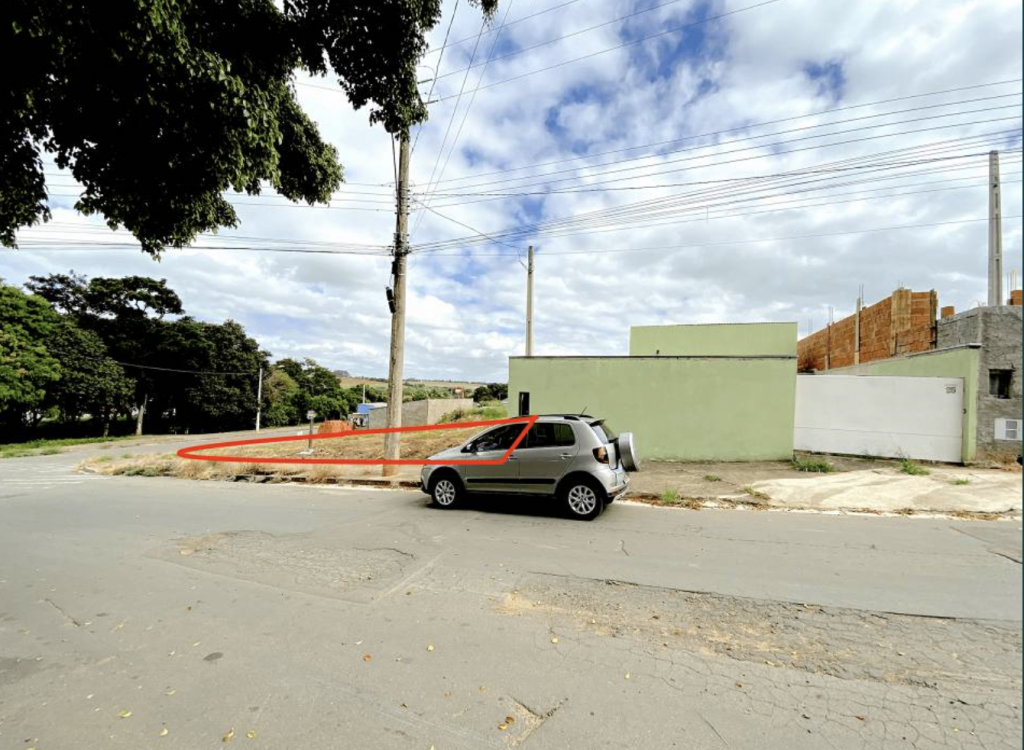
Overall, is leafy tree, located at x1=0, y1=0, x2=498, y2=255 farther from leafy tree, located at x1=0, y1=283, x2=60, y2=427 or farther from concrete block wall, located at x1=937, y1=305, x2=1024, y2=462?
leafy tree, located at x1=0, y1=283, x2=60, y2=427

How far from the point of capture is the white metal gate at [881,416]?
1099 centimetres

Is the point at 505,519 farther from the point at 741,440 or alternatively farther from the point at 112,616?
the point at 741,440

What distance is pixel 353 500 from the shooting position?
8.99 metres

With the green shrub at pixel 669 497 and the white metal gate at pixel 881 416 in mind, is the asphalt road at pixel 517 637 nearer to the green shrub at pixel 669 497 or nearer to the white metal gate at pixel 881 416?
the green shrub at pixel 669 497

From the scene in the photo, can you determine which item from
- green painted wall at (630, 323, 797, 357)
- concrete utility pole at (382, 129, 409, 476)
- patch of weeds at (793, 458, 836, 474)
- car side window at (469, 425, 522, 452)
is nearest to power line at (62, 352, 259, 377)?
concrete utility pole at (382, 129, 409, 476)

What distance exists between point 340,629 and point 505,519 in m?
3.74

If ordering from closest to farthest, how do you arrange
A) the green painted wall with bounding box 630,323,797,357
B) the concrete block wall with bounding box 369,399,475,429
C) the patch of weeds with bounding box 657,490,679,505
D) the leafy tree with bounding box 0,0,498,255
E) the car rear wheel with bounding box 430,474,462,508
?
the leafy tree with bounding box 0,0,498,255, the car rear wheel with bounding box 430,474,462,508, the patch of weeds with bounding box 657,490,679,505, the green painted wall with bounding box 630,323,797,357, the concrete block wall with bounding box 369,399,475,429

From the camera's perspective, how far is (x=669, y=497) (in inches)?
327

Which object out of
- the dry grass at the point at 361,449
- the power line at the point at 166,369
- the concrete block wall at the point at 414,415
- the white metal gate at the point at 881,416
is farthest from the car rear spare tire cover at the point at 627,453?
the power line at the point at 166,369

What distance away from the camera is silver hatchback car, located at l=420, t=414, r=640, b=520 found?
7062 mm

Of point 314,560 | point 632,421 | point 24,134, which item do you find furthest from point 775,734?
point 632,421

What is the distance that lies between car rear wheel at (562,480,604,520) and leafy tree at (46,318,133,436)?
37.1 metres

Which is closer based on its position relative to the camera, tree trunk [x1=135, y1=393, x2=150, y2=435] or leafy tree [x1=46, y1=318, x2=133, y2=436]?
leafy tree [x1=46, y1=318, x2=133, y2=436]

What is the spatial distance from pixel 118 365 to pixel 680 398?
132ft
